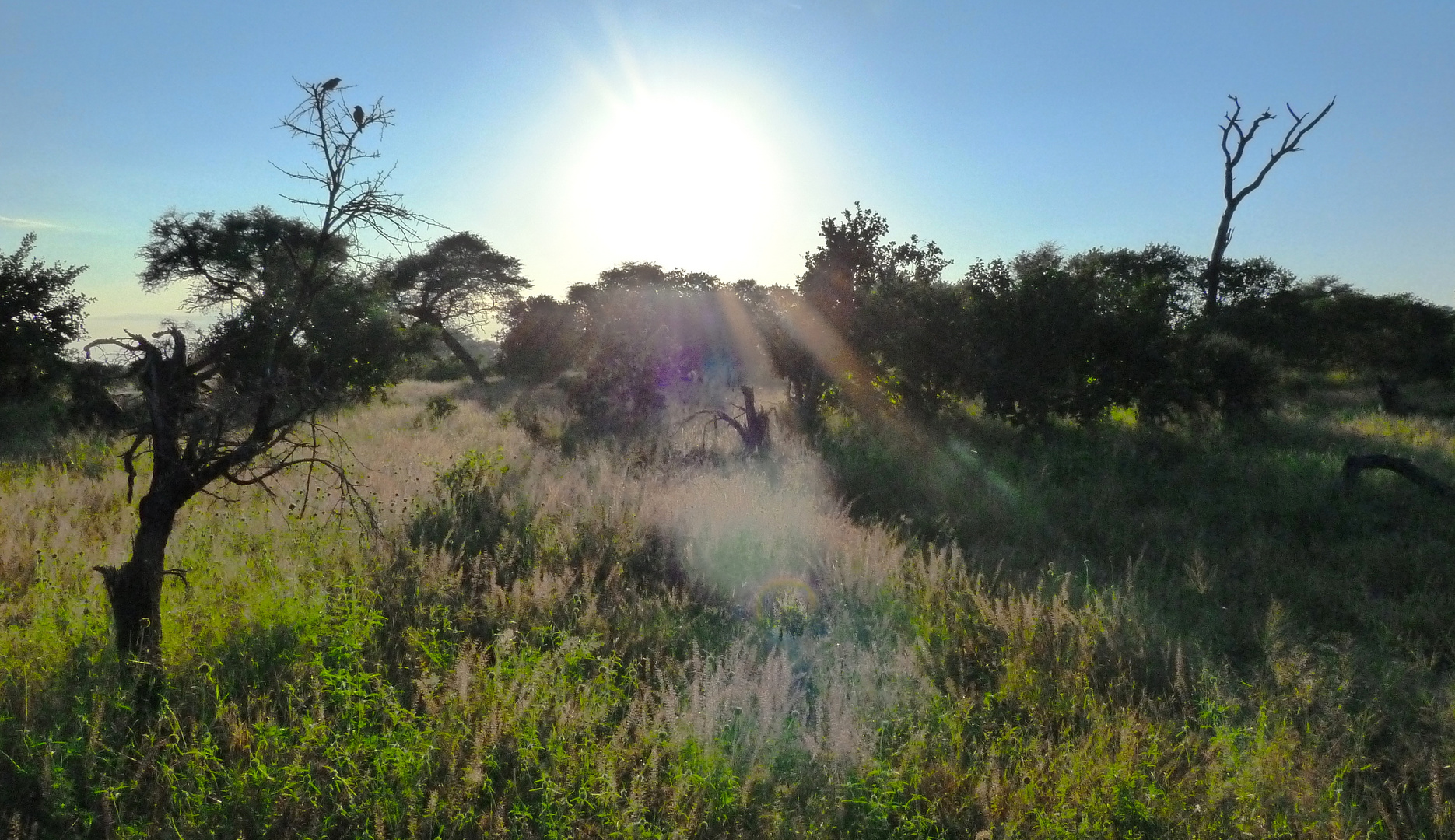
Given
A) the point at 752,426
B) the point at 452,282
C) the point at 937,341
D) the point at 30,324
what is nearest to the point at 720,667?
the point at 752,426

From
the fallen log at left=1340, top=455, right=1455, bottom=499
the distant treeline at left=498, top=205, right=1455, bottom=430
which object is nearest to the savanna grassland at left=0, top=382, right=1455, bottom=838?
the fallen log at left=1340, top=455, right=1455, bottom=499

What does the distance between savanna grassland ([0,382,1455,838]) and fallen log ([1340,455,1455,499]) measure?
190 mm

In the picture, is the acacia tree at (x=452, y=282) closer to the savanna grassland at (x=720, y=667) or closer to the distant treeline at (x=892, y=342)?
the distant treeline at (x=892, y=342)

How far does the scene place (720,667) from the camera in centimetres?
407

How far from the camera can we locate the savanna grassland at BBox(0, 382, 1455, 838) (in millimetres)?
3127

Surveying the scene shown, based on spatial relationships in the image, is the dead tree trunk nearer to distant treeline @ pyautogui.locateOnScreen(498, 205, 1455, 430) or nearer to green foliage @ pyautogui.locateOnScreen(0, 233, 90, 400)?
Result: distant treeline @ pyautogui.locateOnScreen(498, 205, 1455, 430)

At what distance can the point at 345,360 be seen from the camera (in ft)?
72.7

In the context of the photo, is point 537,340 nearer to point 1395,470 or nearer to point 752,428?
point 752,428

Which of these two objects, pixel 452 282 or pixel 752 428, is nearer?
pixel 752 428

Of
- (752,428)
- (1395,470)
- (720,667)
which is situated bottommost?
(720,667)

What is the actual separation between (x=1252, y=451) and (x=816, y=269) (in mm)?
10581

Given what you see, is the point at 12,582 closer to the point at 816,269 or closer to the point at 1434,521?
the point at 1434,521

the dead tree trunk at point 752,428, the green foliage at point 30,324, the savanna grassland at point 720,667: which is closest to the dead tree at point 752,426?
the dead tree trunk at point 752,428

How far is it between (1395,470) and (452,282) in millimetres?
31276
